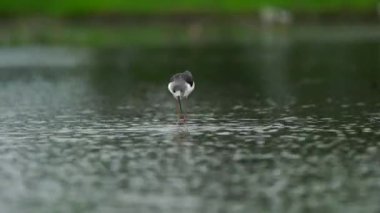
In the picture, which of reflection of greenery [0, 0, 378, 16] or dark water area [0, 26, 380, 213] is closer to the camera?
dark water area [0, 26, 380, 213]

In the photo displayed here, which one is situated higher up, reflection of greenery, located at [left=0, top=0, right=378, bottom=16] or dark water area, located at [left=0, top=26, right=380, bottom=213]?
reflection of greenery, located at [left=0, top=0, right=378, bottom=16]

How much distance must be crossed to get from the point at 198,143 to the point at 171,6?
262 feet

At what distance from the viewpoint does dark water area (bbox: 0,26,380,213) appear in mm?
20500

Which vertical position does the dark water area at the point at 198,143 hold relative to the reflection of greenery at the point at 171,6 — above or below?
below

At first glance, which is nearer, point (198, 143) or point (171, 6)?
point (198, 143)

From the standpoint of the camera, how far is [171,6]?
4176 inches

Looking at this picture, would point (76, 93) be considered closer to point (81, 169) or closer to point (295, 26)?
point (81, 169)

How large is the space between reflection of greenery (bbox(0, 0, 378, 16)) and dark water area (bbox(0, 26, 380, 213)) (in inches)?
2013

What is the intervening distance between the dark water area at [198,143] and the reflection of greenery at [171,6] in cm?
5114

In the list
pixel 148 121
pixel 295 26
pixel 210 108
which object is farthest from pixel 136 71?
pixel 295 26

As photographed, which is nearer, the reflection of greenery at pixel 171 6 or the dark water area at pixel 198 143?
the dark water area at pixel 198 143

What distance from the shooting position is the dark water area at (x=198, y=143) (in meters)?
20.5

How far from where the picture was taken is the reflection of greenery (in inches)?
4050

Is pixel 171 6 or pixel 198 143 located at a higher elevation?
pixel 171 6
